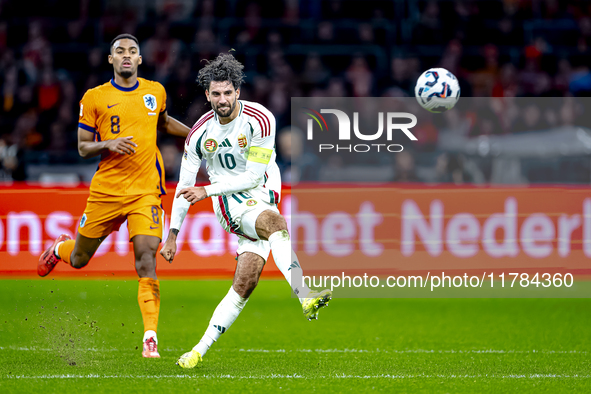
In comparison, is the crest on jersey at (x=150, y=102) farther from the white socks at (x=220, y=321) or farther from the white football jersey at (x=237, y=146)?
the white socks at (x=220, y=321)

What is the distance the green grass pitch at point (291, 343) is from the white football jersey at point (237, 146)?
1.38 metres

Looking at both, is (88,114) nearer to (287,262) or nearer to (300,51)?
(287,262)

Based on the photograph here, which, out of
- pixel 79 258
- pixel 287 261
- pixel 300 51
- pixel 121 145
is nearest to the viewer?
pixel 287 261

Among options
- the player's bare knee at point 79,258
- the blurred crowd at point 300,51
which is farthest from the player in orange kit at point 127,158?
the blurred crowd at point 300,51

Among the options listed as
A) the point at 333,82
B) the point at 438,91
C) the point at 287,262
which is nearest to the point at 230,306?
the point at 287,262

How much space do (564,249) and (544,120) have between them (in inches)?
105

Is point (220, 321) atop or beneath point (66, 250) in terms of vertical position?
beneath

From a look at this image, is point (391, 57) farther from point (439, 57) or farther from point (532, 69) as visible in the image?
point (532, 69)

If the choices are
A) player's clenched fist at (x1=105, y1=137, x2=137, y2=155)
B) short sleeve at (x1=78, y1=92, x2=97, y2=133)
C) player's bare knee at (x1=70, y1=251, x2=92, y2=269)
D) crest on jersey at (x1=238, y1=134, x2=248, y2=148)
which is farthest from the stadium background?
crest on jersey at (x1=238, y1=134, x2=248, y2=148)

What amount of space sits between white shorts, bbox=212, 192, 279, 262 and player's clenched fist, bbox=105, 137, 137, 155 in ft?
2.61

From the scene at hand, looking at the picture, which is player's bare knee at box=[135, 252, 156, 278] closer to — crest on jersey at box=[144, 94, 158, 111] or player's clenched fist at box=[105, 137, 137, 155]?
player's clenched fist at box=[105, 137, 137, 155]

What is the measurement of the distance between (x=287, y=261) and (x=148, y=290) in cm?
130

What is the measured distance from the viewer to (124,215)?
21.2 ft

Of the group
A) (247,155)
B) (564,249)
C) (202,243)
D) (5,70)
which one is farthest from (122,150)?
(5,70)
